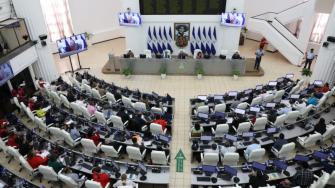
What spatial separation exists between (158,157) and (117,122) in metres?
3.06

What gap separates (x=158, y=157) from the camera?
1060 centimetres

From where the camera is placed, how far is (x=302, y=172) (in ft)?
30.6

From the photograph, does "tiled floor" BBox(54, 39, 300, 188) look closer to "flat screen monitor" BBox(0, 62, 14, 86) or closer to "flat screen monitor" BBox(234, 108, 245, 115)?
"flat screen monitor" BBox(234, 108, 245, 115)

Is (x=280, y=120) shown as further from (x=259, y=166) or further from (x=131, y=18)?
(x=131, y=18)

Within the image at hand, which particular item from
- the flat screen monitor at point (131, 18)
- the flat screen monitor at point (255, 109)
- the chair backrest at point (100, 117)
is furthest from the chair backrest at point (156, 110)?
the flat screen monitor at point (131, 18)

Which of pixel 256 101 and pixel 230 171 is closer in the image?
pixel 230 171

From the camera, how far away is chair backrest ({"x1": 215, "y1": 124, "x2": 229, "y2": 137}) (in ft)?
38.7

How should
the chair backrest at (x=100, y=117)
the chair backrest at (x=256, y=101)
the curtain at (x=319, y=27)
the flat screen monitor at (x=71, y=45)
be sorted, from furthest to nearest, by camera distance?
the curtain at (x=319, y=27)
the flat screen monitor at (x=71, y=45)
the chair backrest at (x=256, y=101)
the chair backrest at (x=100, y=117)

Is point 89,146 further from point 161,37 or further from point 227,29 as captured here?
point 227,29

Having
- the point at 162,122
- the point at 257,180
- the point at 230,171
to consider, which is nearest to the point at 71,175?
the point at 162,122

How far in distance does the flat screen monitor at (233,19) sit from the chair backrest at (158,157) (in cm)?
1197

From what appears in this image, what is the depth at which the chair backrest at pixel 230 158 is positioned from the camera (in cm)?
1033

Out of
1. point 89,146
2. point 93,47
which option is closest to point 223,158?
point 89,146

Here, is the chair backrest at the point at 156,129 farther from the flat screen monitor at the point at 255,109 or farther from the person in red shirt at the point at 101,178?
the flat screen monitor at the point at 255,109
